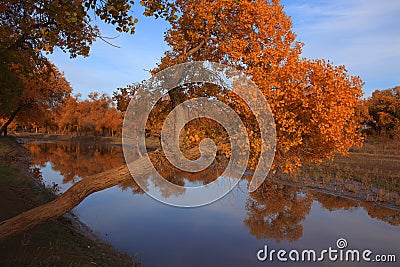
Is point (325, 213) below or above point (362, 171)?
below

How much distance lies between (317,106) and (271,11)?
2338mm

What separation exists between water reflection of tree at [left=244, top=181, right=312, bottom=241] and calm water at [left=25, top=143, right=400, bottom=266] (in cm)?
5

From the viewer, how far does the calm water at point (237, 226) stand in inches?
562

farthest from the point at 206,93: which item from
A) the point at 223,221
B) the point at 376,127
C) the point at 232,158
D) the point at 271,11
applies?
the point at 376,127

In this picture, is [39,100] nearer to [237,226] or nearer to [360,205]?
[237,226]

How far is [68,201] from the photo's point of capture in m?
6.52

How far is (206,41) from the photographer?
24.1ft

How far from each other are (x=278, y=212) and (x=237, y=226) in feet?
11.6

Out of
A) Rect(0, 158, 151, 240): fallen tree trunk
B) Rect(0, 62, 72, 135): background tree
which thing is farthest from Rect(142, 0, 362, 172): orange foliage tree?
Rect(0, 62, 72, 135): background tree

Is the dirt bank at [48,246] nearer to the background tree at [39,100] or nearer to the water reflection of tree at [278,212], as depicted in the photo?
the water reflection of tree at [278,212]

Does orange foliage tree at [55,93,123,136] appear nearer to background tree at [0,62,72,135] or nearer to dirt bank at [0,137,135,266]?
background tree at [0,62,72,135]

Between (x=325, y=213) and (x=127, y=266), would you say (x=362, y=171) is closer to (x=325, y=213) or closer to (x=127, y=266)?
(x=325, y=213)

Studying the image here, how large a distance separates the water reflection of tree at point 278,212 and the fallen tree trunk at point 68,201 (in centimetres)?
908

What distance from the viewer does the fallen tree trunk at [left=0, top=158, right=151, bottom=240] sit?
639 centimetres
